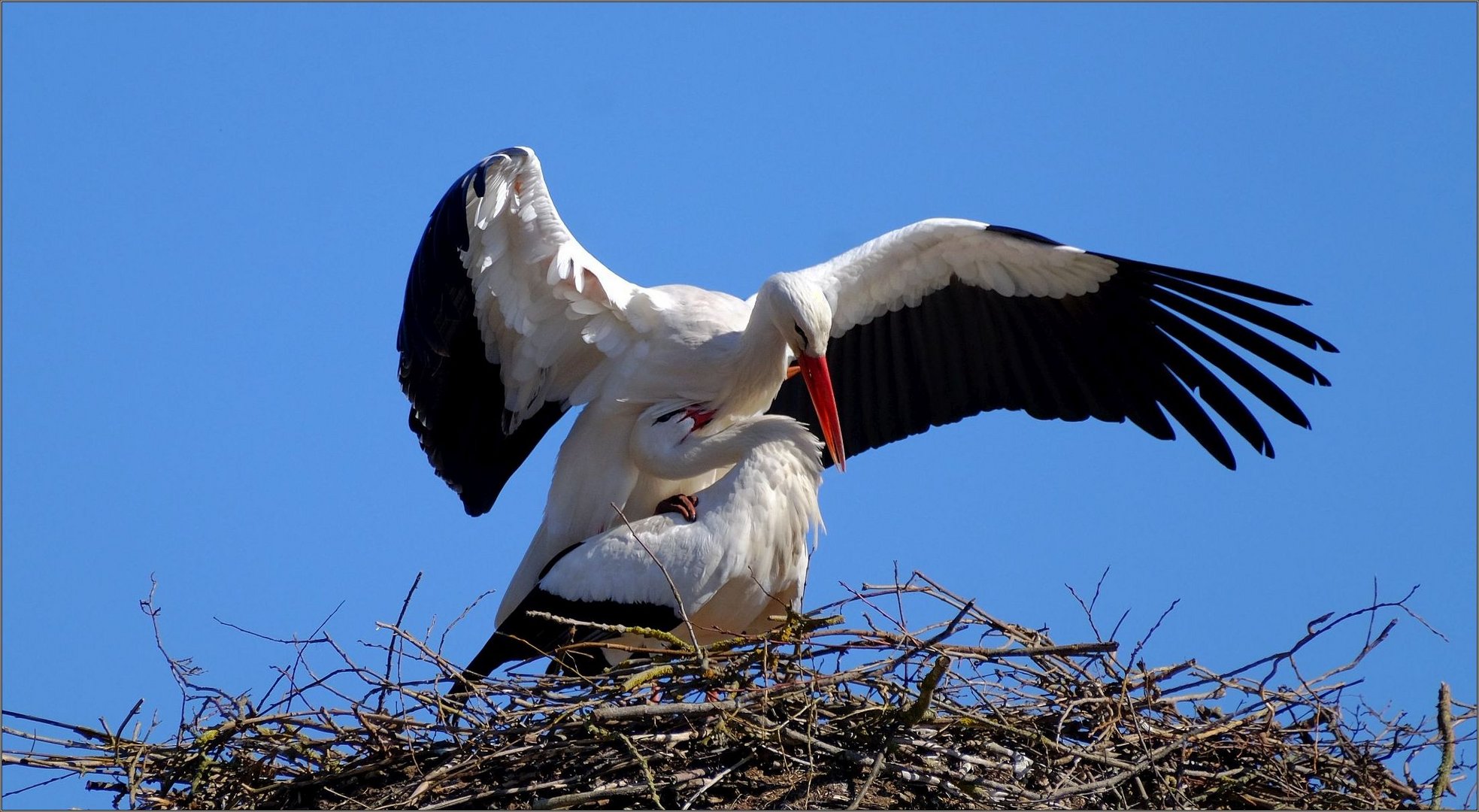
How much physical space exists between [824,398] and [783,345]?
28 cm

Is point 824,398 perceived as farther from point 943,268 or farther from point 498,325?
point 498,325

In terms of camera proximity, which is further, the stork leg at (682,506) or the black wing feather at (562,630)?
the stork leg at (682,506)

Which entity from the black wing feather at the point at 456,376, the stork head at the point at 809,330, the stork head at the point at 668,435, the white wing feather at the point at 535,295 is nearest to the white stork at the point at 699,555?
the stork head at the point at 668,435

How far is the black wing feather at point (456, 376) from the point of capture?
5.77m

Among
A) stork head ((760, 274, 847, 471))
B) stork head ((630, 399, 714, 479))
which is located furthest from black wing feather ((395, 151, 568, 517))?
stork head ((760, 274, 847, 471))

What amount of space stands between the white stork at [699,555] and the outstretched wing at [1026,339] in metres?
1.00

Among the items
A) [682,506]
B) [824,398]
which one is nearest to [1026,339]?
[824,398]

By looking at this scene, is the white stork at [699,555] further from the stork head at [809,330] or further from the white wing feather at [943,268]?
the white wing feather at [943,268]

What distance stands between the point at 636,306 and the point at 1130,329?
2.23 metres

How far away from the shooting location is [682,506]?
19.6 feet

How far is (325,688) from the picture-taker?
5.11 metres

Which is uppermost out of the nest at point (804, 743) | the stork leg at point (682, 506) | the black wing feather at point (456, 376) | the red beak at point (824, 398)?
the black wing feather at point (456, 376)

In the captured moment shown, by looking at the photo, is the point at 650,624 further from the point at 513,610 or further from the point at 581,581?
the point at 513,610

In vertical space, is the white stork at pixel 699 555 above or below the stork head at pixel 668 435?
below
